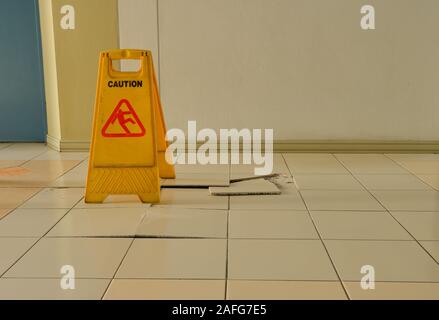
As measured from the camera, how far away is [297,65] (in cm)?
417

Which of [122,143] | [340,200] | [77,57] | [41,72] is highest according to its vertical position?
[77,57]

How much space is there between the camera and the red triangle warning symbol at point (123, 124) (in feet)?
9.43

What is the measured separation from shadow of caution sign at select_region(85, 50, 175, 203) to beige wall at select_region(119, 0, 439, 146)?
135 cm

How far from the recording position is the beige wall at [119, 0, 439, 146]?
161 inches

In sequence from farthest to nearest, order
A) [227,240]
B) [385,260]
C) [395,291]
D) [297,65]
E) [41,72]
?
1. [41,72]
2. [297,65]
3. [227,240]
4. [385,260]
5. [395,291]

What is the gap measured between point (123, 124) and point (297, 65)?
1.81 m

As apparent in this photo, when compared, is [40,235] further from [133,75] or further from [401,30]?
[401,30]

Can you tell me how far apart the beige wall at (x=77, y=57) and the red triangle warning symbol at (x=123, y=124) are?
4.78 ft

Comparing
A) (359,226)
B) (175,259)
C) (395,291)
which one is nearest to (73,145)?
(175,259)

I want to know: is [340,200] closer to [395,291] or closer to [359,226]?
[359,226]

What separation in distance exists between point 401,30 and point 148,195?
247 cm

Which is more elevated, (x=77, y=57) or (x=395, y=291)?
(x=77, y=57)

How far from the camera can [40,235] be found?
2.37 metres
